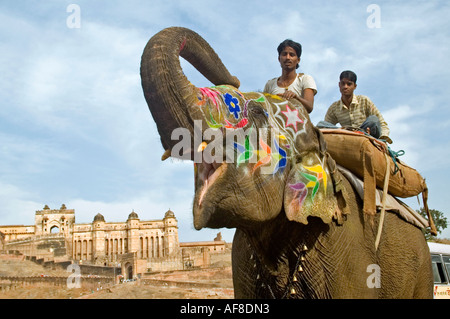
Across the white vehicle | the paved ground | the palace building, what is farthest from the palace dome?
the white vehicle

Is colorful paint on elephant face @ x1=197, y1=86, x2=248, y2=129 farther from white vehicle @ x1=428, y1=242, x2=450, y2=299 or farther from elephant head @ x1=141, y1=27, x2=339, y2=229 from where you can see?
white vehicle @ x1=428, y1=242, x2=450, y2=299

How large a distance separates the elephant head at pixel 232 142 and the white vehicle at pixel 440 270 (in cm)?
1034

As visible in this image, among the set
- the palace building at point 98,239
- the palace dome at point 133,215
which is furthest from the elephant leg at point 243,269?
the palace dome at point 133,215

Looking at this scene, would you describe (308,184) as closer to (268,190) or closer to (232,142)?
(268,190)

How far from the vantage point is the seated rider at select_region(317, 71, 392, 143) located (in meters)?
4.72

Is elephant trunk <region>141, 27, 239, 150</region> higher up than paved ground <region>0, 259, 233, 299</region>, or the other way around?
elephant trunk <region>141, 27, 239, 150</region>

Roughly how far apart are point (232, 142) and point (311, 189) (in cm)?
73

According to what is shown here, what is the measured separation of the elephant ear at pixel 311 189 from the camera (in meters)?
3.23

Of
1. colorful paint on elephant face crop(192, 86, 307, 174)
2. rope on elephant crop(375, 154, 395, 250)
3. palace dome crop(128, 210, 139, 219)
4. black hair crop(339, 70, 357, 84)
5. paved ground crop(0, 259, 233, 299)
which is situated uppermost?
palace dome crop(128, 210, 139, 219)

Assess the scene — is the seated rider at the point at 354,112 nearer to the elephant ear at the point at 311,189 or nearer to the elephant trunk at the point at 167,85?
the elephant ear at the point at 311,189

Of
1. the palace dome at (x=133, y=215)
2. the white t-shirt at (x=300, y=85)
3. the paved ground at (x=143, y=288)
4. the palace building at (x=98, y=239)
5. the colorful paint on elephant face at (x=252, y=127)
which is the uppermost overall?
the palace dome at (x=133, y=215)

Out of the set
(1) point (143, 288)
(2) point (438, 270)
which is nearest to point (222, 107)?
(2) point (438, 270)

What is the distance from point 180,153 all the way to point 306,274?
4.17 feet
